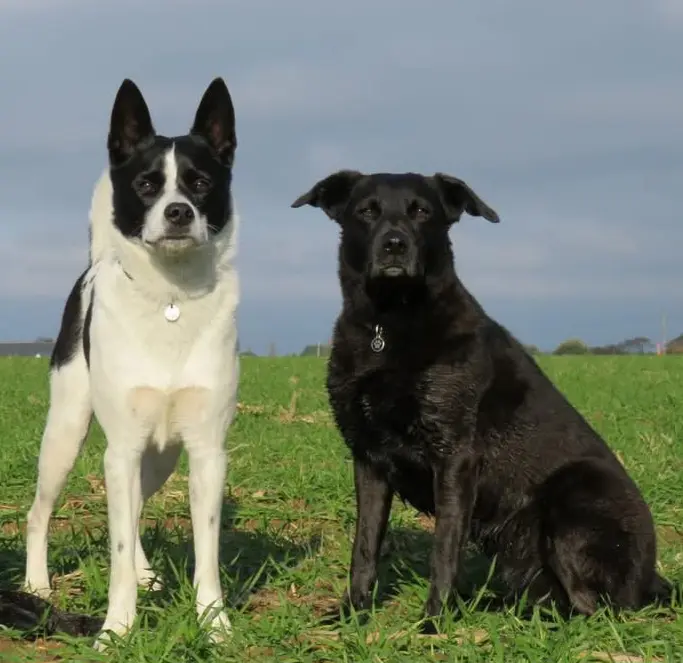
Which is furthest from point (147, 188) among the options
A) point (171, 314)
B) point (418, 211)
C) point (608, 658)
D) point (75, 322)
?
point (608, 658)

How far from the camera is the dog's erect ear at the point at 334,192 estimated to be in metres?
4.71

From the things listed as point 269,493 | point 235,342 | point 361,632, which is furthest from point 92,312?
point 269,493

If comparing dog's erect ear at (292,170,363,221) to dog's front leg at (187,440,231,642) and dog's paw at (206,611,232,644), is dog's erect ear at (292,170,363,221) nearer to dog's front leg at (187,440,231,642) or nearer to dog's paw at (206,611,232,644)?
dog's front leg at (187,440,231,642)

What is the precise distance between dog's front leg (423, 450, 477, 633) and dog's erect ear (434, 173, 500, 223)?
1.11 metres

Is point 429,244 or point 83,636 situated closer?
point 83,636

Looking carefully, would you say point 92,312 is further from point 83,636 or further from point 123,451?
point 83,636

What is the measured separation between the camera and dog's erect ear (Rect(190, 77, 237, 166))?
4508 mm

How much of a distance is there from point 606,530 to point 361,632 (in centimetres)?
128

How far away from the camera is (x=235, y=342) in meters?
4.40

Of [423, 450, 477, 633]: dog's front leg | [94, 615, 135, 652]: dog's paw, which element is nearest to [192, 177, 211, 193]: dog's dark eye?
[423, 450, 477, 633]: dog's front leg

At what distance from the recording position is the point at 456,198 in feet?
15.5

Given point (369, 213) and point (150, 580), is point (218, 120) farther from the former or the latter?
point (150, 580)

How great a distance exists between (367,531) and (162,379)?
119cm

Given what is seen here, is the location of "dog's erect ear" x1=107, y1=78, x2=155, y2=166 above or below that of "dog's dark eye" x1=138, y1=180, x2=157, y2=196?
above
